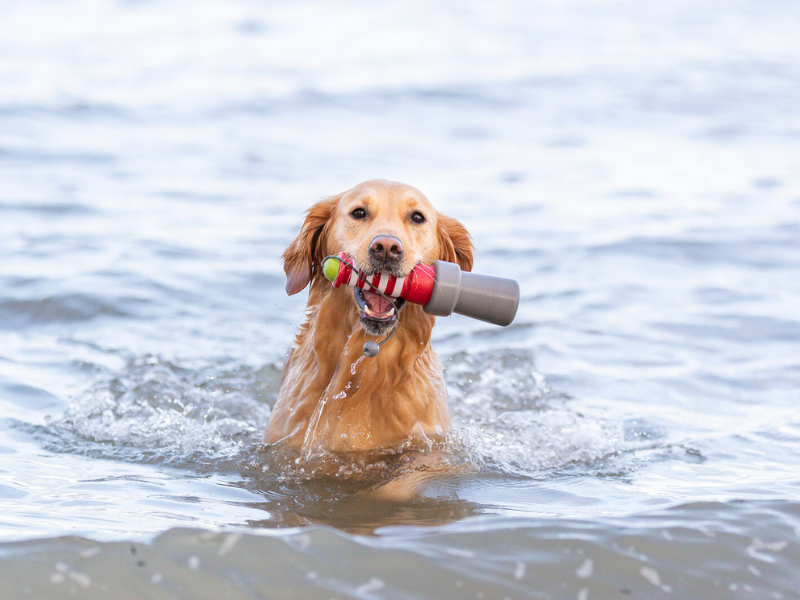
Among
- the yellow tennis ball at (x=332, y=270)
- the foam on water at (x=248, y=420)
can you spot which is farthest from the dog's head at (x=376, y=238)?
the foam on water at (x=248, y=420)

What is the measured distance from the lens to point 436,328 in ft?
26.1

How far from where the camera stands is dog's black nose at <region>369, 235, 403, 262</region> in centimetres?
396

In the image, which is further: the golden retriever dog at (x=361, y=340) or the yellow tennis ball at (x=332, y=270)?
the golden retriever dog at (x=361, y=340)

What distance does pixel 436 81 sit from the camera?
1831cm

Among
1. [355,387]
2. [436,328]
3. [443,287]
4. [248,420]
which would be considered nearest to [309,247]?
[355,387]

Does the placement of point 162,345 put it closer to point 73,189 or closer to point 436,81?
point 73,189

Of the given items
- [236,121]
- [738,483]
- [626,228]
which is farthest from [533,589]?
[236,121]

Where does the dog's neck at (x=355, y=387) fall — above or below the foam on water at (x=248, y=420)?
above

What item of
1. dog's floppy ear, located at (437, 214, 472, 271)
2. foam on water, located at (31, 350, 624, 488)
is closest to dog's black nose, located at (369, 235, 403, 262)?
dog's floppy ear, located at (437, 214, 472, 271)

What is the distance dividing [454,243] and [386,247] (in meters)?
0.90

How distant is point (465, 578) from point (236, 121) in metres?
13.2

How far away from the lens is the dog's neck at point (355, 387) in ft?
14.7

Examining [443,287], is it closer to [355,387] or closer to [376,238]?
[376,238]

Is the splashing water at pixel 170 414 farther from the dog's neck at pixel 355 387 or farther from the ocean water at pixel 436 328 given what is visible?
the dog's neck at pixel 355 387
